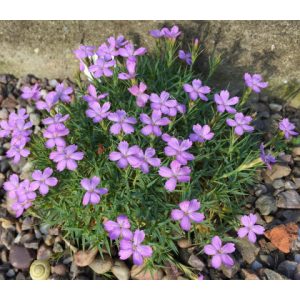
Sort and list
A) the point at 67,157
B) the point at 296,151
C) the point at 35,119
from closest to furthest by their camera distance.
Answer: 1. the point at 67,157
2. the point at 296,151
3. the point at 35,119

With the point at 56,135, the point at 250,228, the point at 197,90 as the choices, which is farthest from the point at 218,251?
the point at 56,135

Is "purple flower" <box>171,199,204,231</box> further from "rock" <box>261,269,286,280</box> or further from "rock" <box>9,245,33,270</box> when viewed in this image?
"rock" <box>9,245,33,270</box>

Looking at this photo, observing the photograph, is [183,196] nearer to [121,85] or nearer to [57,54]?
[121,85]

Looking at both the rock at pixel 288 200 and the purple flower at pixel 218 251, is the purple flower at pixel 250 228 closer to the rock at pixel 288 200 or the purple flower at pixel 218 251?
the purple flower at pixel 218 251

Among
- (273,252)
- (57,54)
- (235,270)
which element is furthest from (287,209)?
(57,54)

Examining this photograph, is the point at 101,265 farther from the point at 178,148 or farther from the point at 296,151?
the point at 296,151

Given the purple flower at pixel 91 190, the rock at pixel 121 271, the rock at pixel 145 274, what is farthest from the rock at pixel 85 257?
the purple flower at pixel 91 190
